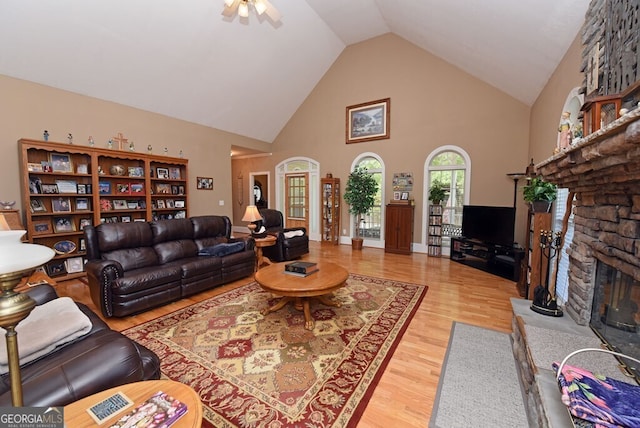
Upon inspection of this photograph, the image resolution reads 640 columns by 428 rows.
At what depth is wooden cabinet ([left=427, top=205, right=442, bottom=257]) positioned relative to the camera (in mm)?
5648

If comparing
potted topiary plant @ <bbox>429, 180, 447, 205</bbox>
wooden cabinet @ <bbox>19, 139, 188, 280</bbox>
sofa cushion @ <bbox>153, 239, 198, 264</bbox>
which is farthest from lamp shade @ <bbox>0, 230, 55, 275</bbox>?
potted topiary plant @ <bbox>429, 180, 447, 205</bbox>

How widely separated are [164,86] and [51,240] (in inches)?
128

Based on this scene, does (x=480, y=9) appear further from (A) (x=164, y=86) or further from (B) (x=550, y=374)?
(A) (x=164, y=86)

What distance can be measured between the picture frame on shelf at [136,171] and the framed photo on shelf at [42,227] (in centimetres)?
142

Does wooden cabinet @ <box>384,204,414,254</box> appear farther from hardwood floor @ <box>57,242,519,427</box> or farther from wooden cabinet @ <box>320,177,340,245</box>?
wooden cabinet @ <box>320,177,340,245</box>

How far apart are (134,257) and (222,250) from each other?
108cm

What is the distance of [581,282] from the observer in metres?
1.99

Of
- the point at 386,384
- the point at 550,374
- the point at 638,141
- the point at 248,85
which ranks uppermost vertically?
the point at 248,85

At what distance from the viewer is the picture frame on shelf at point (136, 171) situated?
4.99 meters

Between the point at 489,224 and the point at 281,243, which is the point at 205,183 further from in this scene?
the point at 489,224

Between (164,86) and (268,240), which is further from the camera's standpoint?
(164,86)

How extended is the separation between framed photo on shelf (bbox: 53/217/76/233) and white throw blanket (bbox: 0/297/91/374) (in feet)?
11.2

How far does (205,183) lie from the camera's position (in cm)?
637

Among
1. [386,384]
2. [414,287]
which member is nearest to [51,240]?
[386,384]
